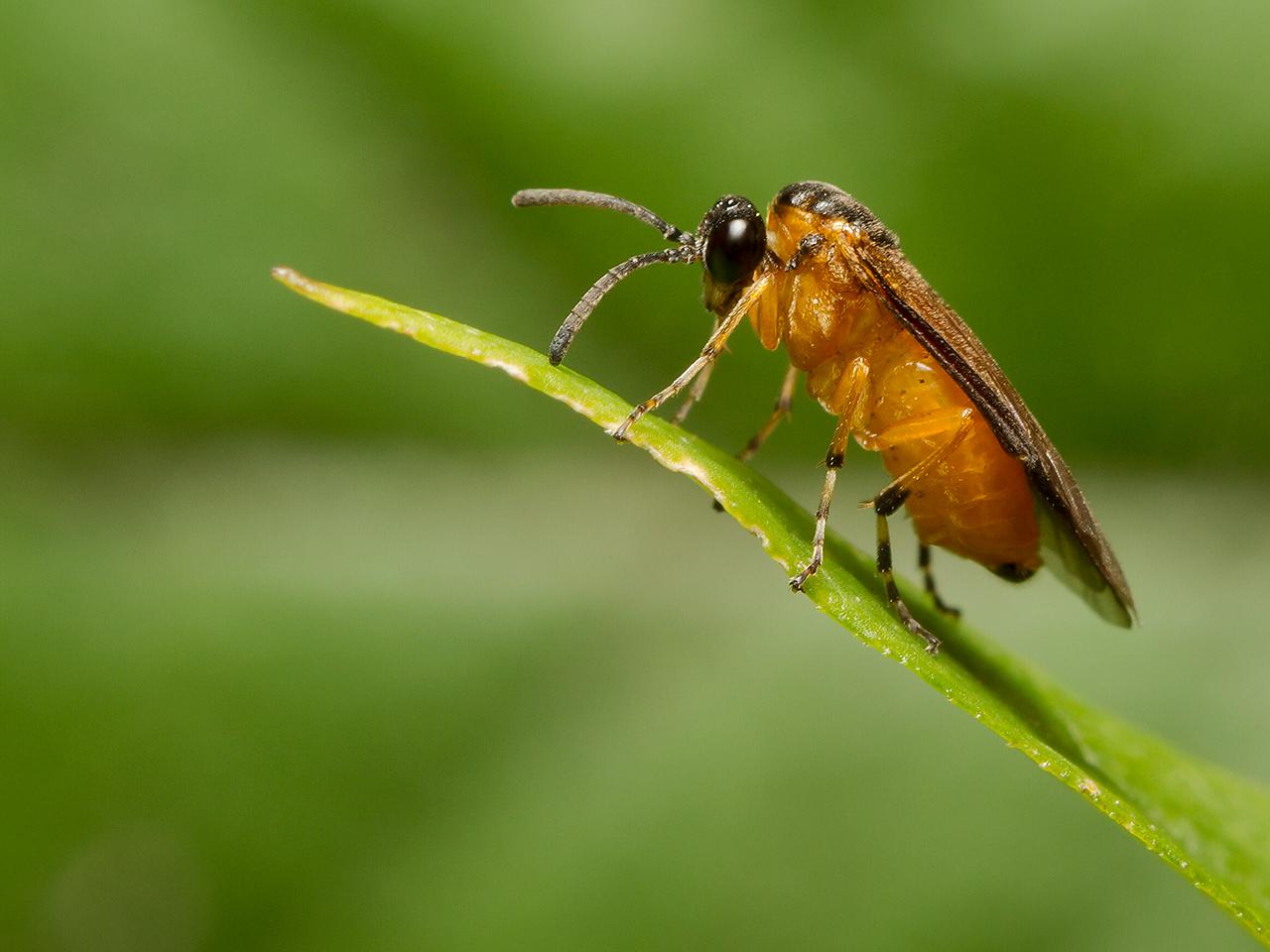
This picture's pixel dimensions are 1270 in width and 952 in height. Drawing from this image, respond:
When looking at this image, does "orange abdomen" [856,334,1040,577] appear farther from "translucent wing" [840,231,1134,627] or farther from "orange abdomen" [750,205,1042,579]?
"translucent wing" [840,231,1134,627]

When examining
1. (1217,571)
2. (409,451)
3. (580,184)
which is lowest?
(409,451)

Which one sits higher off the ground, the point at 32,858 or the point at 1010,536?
the point at 1010,536

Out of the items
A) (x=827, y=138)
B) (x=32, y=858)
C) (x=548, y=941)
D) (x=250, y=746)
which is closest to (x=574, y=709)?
(x=548, y=941)

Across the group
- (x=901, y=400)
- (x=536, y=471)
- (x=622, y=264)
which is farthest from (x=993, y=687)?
(x=536, y=471)

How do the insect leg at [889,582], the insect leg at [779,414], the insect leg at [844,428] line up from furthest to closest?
the insect leg at [779,414] → the insect leg at [844,428] → the insect leg at [889,582]

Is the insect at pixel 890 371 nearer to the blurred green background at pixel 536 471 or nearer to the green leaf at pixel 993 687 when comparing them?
the green leaf at pixel 993 687

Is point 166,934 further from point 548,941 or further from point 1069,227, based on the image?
point 1069,227

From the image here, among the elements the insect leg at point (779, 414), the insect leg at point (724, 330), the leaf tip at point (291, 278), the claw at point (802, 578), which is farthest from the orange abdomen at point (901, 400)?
the leaf tip at point (291, 278)
